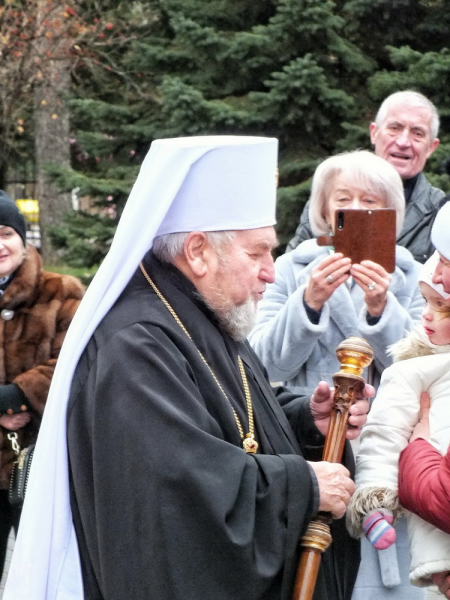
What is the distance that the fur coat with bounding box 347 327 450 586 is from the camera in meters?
2.73

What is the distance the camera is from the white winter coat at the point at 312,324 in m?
3.50

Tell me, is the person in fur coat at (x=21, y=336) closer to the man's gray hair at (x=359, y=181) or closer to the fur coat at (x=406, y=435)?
the man's gray hair at (x=359, y=181)

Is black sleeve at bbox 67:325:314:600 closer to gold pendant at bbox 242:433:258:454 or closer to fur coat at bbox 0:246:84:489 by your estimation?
gold pendant at bbox 242:433:258:454

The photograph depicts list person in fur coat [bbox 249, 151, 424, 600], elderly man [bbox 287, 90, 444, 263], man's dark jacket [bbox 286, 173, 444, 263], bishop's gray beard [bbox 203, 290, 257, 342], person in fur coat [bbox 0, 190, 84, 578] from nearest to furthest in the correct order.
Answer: bishop's gray beard [bbox 203, 290, 257, 342] → person in fur coat [bbox 249, 151, 424, 600] → person in fur coat [bbox 0, 190, 84, 578] → man's dark jacket [bbox 286, 173, 444, 263] → elderly man [bbox 287, 90, 444, 263]

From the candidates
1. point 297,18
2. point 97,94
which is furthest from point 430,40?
point 97,94

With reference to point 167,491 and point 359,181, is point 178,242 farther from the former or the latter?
point 359,181

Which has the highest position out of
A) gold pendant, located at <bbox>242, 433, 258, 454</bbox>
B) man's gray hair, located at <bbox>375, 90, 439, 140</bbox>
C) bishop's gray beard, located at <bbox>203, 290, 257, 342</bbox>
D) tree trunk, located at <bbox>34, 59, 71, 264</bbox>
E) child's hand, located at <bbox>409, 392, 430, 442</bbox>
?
man's gray hair, located at <bbox>375, 90, 439, 140</bbox>

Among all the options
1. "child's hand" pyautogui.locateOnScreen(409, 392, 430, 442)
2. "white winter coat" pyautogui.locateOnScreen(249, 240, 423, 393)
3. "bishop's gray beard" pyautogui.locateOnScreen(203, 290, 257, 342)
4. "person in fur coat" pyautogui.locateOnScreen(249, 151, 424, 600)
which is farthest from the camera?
"white winter coat" pyautogui.locateOnScreen(249, 240, 423, 393)

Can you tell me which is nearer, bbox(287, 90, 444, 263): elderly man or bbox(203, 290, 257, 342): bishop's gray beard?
bbox(203, 290, 257, 342): bishop's gray beard

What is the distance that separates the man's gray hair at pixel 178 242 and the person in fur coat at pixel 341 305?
0.94 meters

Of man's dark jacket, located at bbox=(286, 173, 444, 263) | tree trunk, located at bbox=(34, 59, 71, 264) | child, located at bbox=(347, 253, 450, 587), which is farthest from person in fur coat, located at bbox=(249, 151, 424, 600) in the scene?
tree trunk, located at bbox=(34, 59, 71, 264)

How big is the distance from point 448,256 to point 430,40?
770 centimetres

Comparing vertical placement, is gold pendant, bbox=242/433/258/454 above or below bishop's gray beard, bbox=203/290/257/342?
below

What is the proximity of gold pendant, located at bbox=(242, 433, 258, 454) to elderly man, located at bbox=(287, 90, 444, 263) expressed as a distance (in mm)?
2163
